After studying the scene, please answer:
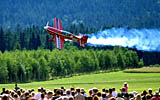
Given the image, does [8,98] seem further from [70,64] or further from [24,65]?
[70,64]

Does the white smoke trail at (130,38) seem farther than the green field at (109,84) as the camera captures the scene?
Yes

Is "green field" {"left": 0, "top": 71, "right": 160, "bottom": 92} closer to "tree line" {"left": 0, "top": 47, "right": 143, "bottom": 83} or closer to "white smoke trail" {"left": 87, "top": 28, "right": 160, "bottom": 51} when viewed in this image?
"white smoke trail" {"left": 87, "top": 28, "right": 160, "bottom": 51}

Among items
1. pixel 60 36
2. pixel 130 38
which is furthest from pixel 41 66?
pixel 60 36

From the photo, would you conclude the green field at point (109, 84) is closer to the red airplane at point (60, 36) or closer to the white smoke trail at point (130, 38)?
the white smoke trail at point (130, 38)

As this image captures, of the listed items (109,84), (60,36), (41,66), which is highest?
(60,36)

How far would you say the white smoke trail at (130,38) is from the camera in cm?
8631

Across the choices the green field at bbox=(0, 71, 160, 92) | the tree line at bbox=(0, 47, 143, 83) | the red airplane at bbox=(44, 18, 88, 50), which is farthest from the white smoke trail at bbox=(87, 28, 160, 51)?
the tree line at bbox=(0, 47, 143, 83)

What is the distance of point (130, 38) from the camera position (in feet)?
310

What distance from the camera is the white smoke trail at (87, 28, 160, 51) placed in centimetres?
8631

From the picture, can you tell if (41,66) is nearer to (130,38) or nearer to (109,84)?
(130,38)

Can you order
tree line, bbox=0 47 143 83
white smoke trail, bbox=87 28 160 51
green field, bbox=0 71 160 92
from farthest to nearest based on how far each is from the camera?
tree line, bbox=0 47 143 83 < white smoke trail, bbox=87 28 160 51 < green field, bbox=0 71 160 92

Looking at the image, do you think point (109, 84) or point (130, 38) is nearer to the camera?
point (109, 84)

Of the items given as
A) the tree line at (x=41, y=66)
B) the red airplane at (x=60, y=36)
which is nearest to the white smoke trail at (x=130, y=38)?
the red airplane at (x=60, y=36)

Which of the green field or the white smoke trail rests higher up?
the white smoke trail
